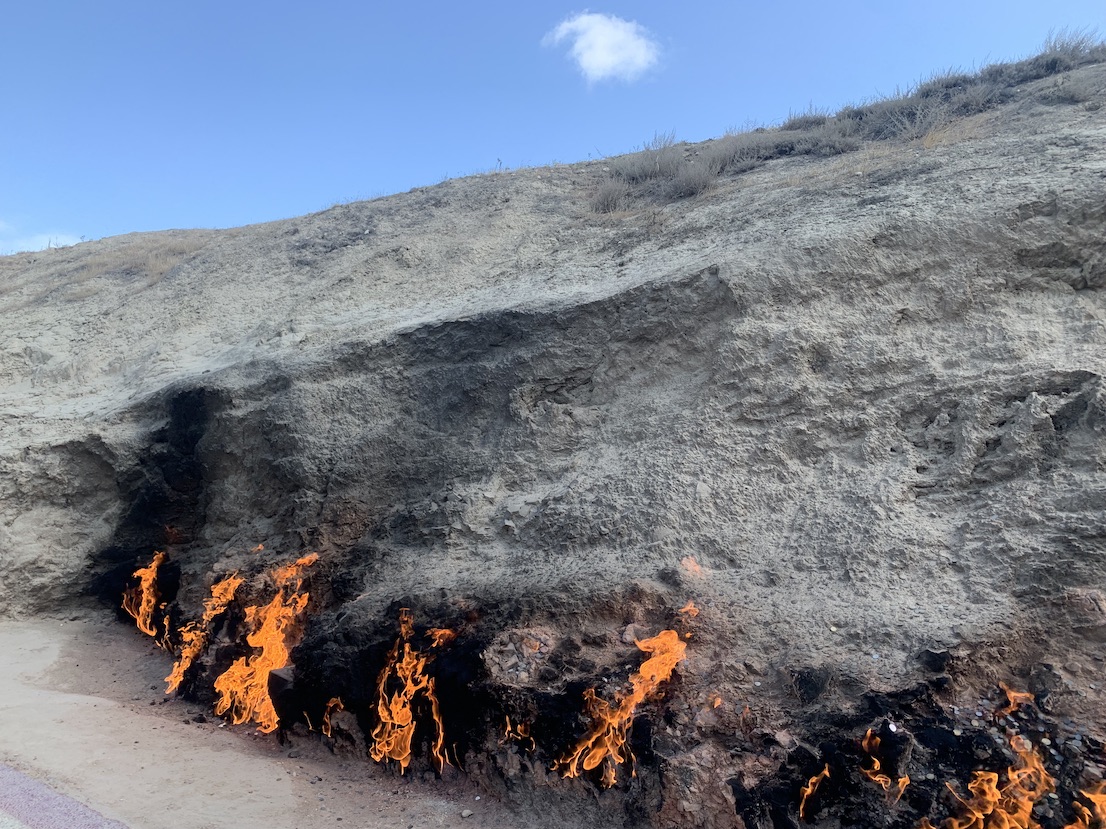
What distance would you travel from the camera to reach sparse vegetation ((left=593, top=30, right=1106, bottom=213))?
392 inches

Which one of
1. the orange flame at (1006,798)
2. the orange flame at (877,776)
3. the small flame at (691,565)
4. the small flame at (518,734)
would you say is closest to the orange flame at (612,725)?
the small flame at (518,734)

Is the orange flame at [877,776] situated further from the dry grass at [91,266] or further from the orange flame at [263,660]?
the dry grass at [91,266]

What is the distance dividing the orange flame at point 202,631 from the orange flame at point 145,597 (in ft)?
2.68

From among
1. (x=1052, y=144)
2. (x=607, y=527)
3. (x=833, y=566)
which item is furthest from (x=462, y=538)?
(x=1052, y=144)

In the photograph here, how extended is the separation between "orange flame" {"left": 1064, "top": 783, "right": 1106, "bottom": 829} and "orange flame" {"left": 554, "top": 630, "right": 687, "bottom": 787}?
190cm

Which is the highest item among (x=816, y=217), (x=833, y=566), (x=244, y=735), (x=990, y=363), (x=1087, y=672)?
(x=816, y=217)

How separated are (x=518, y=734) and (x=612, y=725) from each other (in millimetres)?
607

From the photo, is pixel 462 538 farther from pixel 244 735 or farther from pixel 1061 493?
pixel 1061 493

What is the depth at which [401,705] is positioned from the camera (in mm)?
5141

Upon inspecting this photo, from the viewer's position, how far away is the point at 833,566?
4.91m

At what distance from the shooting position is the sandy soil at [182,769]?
14.9 ft

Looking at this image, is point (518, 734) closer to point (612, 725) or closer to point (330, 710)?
point (612, 725)

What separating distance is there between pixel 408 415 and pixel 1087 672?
5039 mm

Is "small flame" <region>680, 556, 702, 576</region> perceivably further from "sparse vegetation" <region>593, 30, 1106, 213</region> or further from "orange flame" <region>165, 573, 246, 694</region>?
"sparse vegetation" <region>593, 30, 1106, 213</region>
